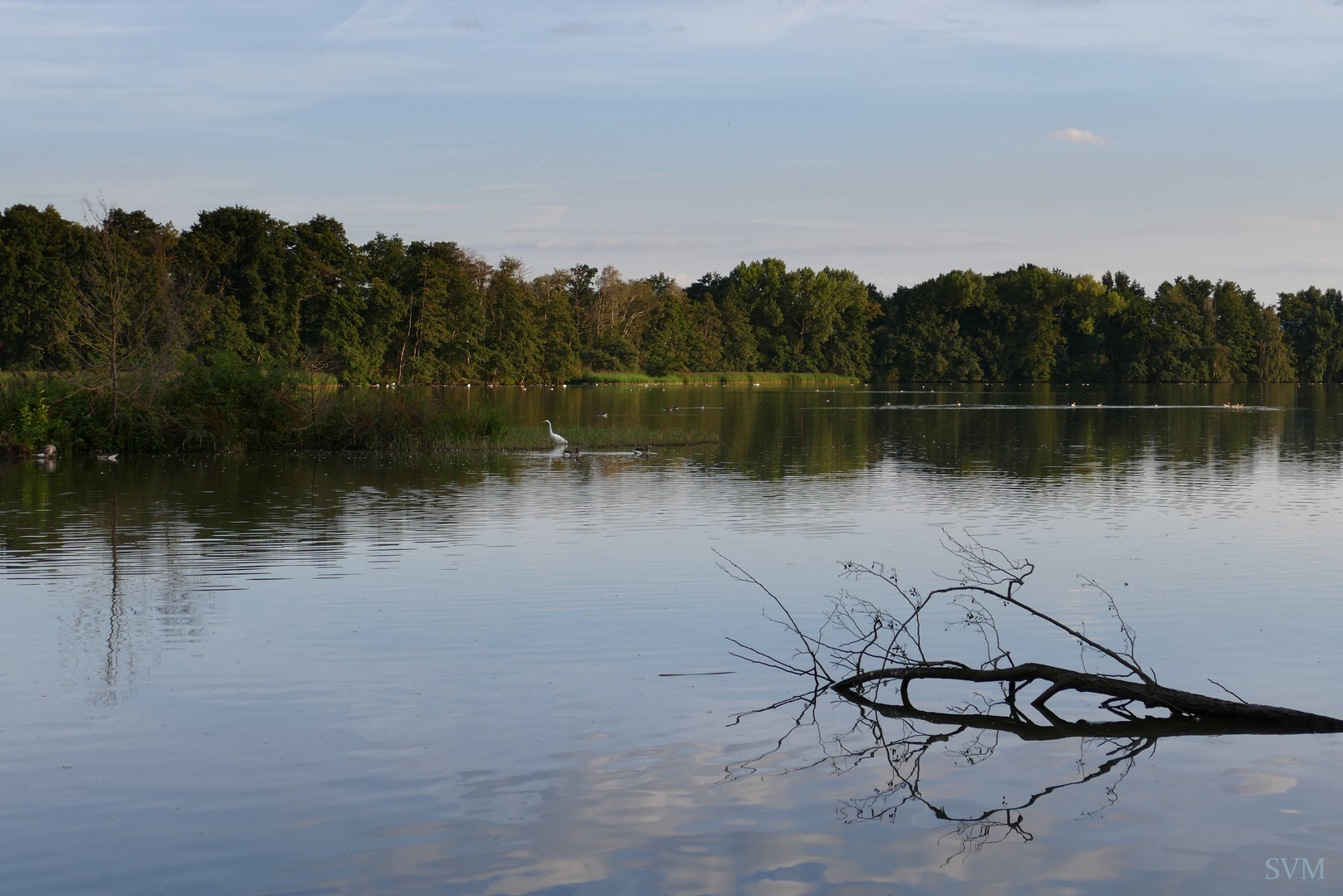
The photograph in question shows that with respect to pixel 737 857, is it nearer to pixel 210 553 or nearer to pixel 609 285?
pixel 210 553

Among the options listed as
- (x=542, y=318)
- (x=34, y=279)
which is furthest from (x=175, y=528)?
(x=542, y=318)

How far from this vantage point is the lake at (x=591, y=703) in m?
7.16

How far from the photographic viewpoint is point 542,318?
11550cm

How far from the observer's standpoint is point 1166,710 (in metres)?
10.0

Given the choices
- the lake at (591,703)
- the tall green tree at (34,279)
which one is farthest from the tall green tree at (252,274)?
the lake at (591,703)

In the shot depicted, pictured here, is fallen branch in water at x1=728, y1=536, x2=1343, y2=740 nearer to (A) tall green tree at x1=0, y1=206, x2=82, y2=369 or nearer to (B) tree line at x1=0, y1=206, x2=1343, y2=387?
(B) tree line at x1=0, y1=206, x2=1343, y2=387

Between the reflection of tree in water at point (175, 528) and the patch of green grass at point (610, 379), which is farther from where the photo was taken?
Result: the patch of green grass at point (610, 379)

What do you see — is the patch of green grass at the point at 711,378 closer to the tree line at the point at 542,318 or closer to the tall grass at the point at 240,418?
the tree line at the point at 542,318

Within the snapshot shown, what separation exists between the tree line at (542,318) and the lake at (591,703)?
68.7 ft

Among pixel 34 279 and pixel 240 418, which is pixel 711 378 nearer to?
pixel 34 279

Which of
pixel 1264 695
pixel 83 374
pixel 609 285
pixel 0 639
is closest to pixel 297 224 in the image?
pixel 609 285

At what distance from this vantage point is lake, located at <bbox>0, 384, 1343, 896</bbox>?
7164 millimetres

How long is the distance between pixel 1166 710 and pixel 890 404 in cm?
7126

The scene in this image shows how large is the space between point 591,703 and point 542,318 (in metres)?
107
